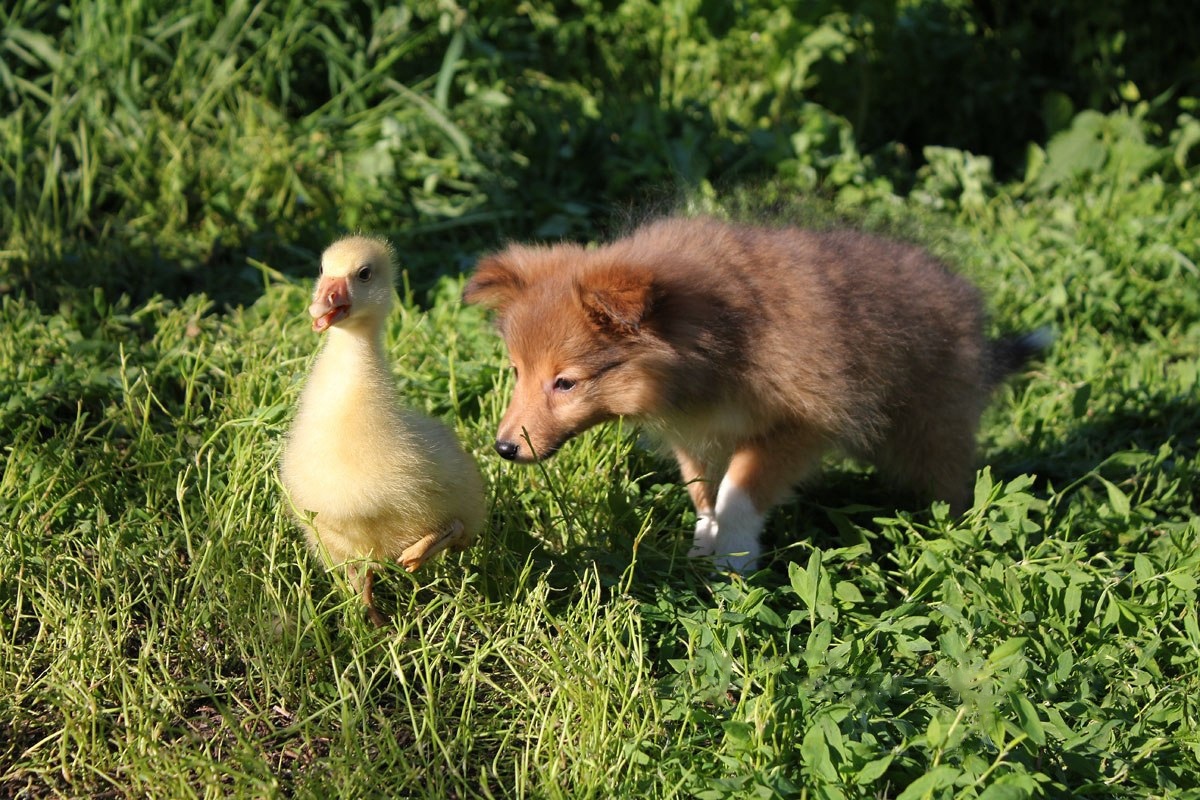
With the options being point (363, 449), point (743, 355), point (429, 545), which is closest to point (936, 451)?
point (743, 355)

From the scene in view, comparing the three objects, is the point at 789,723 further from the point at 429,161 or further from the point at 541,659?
the point at 429,161

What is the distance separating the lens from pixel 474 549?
3992 mm

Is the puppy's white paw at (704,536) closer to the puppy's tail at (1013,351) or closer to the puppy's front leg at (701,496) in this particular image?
the puppy's front leg at (701,496)

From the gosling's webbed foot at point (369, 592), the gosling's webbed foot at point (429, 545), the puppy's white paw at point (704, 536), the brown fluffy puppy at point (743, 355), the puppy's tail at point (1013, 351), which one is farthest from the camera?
the puppy's tail at point (1013, 351)

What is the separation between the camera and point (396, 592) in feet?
12.5

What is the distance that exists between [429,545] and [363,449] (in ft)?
1.13

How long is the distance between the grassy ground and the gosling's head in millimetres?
767

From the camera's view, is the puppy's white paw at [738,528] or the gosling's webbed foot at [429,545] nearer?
the gosling's webbed foot at [429,545]

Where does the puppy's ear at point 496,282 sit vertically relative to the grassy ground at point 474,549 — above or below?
above

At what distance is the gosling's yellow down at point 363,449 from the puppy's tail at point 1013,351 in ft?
8.31

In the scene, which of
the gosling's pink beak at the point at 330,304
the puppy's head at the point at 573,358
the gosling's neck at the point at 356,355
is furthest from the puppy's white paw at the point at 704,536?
the gosling's pink beak at the point at 330,304

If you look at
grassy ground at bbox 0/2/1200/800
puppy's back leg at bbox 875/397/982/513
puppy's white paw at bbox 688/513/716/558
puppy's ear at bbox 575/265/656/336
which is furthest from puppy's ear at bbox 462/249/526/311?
puppy's back leg at bbox 875/397/982/513

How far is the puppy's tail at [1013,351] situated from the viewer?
5.25 m

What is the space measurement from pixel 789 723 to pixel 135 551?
6.45ft
